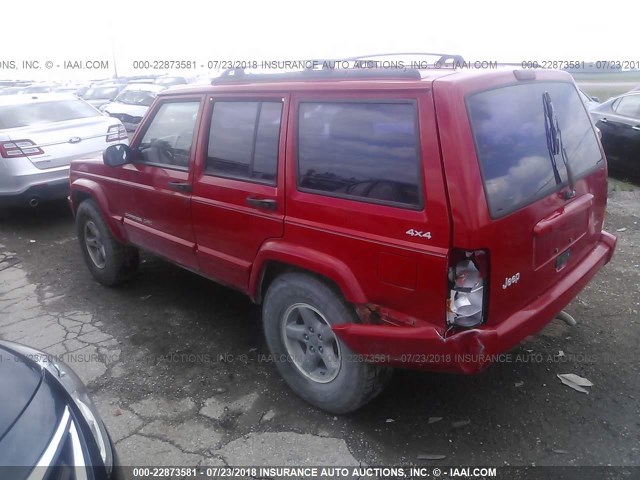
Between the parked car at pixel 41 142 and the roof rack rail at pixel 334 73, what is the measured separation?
152 inches

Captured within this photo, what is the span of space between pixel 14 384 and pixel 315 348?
1.54 m

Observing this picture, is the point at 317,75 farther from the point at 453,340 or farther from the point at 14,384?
the point at 14,384

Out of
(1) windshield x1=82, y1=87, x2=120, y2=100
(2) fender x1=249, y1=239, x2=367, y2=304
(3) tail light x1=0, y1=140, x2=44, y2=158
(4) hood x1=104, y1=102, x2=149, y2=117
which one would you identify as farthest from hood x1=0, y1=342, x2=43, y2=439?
(1) windshield x1=82, y1=87, x2=120, y2=100

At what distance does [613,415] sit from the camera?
9.53ft

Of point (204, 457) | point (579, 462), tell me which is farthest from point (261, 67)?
point (579, 462)

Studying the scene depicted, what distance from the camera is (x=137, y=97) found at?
512 inches

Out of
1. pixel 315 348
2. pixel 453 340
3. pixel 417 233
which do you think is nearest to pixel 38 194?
pixel 315 348

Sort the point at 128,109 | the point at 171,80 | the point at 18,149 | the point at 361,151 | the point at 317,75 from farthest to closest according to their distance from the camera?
the point at 171,80 < the point at 128,109 < the point at 18,149 < the point at 317,75 < the point at 361,151

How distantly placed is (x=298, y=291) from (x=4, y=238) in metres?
5.30

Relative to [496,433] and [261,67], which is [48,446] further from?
[261,67]

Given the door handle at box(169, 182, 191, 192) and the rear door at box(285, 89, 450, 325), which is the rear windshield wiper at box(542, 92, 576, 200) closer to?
the rear door at box(285, 89, 450, 325)

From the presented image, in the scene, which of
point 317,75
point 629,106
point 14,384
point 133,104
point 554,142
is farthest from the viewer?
point 133,104

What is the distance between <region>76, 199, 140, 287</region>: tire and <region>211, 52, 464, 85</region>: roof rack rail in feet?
6.13

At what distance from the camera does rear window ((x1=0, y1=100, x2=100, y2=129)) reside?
6.93m
